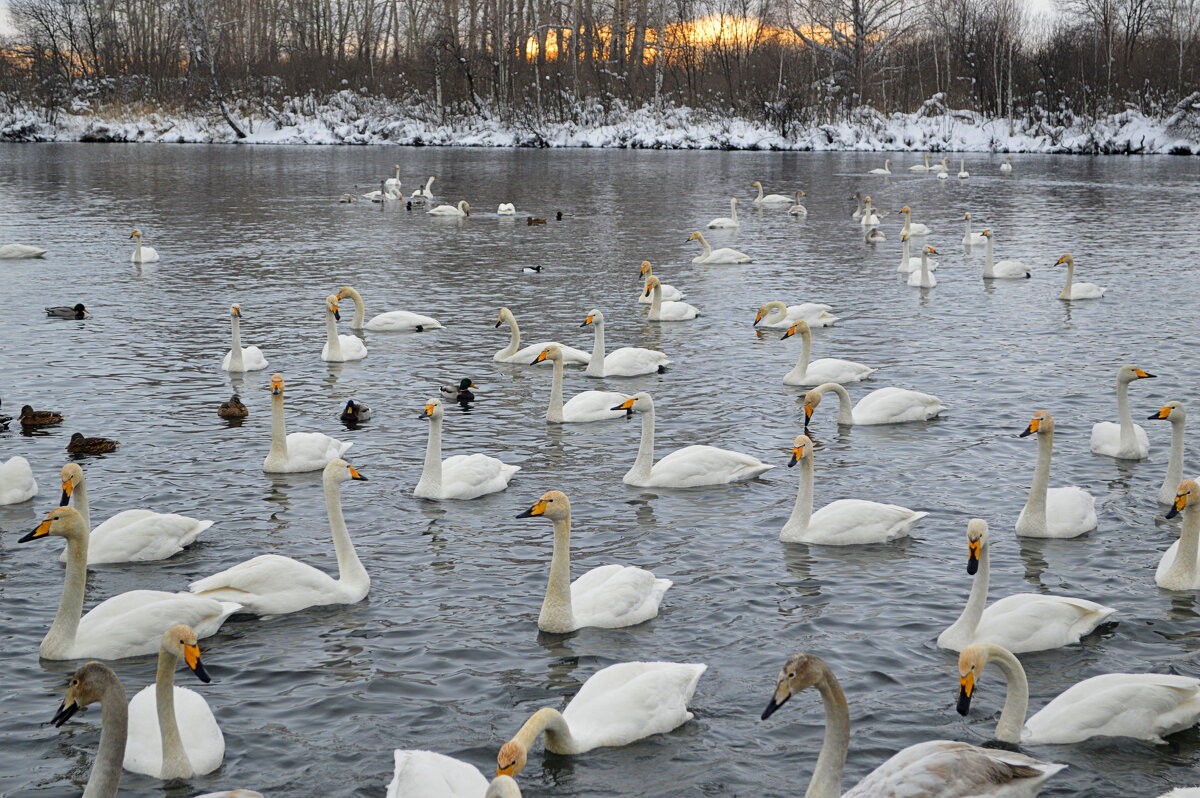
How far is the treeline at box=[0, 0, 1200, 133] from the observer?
2586 inches

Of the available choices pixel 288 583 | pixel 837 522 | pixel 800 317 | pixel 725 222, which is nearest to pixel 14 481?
pixel 288 583

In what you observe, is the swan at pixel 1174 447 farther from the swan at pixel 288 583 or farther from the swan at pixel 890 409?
the swan at pixel 288 583

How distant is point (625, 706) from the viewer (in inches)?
267

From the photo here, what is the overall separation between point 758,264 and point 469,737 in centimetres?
2012

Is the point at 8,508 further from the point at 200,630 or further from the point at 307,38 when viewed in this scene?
the point at 307,38

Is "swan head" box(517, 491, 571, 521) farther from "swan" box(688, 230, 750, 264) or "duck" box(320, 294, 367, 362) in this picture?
"swan" box(688, 230, 750, 264)

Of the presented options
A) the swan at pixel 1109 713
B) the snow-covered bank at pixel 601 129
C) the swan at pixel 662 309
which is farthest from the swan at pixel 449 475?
the snow-covered bank at pixel 601 129

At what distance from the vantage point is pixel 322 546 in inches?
381

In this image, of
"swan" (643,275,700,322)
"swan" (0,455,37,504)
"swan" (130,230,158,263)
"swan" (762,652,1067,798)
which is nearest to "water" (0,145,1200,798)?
"swan" (0,455,37,504)

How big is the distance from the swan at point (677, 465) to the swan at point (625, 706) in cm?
404

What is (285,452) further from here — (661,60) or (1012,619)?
(661,60)

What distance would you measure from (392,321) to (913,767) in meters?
13.8

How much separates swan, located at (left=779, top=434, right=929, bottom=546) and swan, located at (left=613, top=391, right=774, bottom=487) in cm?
147

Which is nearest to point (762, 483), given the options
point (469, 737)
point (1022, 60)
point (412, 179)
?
point (469, 737)
